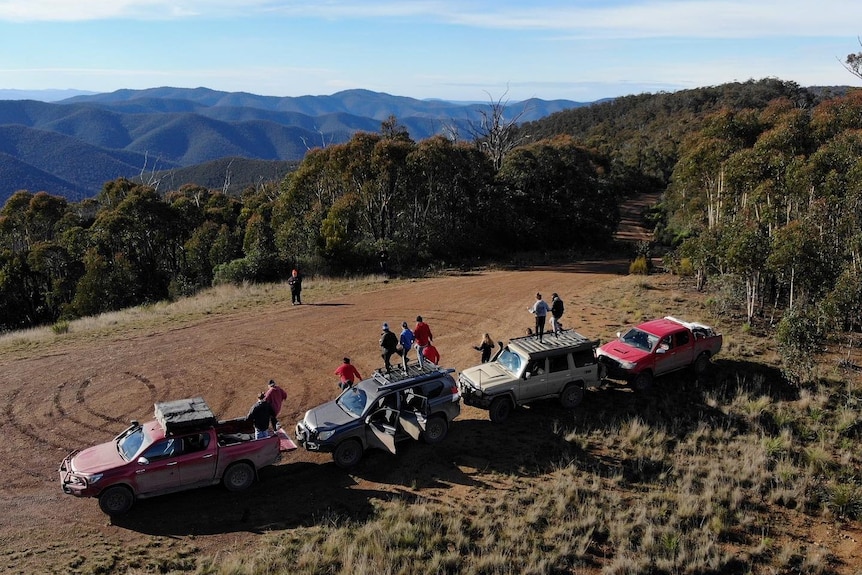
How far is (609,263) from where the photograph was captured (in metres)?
37.9

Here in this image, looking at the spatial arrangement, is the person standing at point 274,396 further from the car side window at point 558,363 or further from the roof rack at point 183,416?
the car side window at point 558,363

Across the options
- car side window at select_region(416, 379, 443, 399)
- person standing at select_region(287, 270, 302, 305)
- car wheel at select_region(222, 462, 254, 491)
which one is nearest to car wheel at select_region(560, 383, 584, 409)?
car side window at select_region(416, 379, 443, 399)

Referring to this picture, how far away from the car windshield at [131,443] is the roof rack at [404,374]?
4829 mm

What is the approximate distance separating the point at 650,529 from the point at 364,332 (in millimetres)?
12596

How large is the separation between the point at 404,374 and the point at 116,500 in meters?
6.10

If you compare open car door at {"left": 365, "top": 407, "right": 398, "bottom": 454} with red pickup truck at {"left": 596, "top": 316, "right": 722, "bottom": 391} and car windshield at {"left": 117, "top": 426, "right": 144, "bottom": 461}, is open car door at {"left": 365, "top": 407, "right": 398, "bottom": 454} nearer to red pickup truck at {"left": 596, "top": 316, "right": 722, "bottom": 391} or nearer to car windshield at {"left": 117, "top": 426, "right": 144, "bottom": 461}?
car windshield at {"left": 117, "top": 426, "right": 144, "bottom": 461}

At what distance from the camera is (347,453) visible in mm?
12547

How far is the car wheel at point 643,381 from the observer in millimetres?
16250

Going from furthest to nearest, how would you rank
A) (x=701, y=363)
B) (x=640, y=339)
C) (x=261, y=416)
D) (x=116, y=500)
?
(x=701, y=363) < (x=640, y=339) < (x=261, y=416) < (x=116, y=500)

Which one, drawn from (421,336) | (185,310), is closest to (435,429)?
(421,336)

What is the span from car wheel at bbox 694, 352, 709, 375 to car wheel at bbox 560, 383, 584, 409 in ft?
14.3

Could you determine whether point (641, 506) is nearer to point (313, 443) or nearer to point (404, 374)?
point (404, 374)

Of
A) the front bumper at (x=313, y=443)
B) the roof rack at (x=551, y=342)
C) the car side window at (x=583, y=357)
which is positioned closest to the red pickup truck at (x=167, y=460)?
the front bumper at (x=313, y=443)

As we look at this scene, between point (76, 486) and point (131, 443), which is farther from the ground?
point (131, 443)
